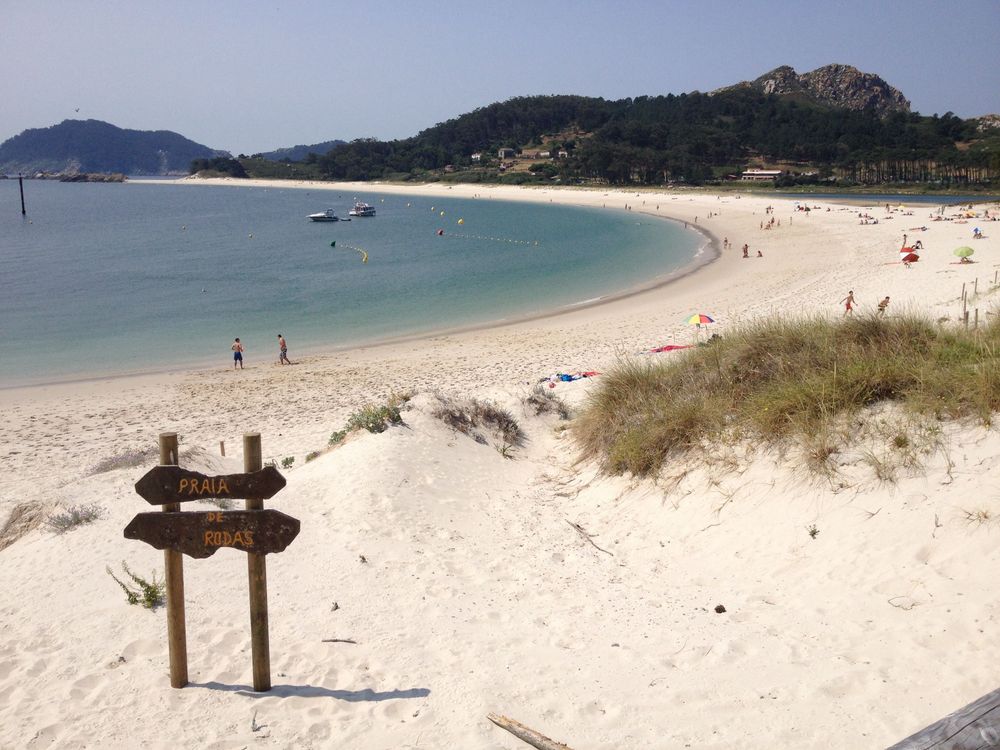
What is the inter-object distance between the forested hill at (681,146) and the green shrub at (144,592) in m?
86.6

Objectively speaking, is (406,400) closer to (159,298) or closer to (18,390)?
(18,390)

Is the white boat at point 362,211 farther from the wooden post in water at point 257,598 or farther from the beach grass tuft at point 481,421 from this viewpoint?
the wooden post in water at point 257,598

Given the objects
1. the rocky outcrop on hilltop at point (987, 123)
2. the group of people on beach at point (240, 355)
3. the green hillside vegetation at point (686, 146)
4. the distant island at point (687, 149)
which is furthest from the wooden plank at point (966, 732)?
the rocky outcrop on hilltop at point (987, 123)

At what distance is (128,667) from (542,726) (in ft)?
8.94

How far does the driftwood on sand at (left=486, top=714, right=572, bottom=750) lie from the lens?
403cm

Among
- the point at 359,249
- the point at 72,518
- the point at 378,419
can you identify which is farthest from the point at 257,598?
the point at 359,249

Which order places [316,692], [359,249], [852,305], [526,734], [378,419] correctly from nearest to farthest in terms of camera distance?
[526,734], [316,692], [378,419], [852,305], [359,249]

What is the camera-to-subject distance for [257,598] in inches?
177

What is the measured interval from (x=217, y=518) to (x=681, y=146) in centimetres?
12525

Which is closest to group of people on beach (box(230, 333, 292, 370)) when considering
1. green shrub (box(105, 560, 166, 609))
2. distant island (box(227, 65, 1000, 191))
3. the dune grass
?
the dune grass

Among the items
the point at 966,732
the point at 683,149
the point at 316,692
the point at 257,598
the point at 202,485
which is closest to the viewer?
the point at 966,732

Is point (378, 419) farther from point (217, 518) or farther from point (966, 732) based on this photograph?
point (966, 732)

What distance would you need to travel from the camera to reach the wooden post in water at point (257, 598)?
4344mm

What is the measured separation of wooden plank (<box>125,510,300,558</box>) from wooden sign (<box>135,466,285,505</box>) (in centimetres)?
11
